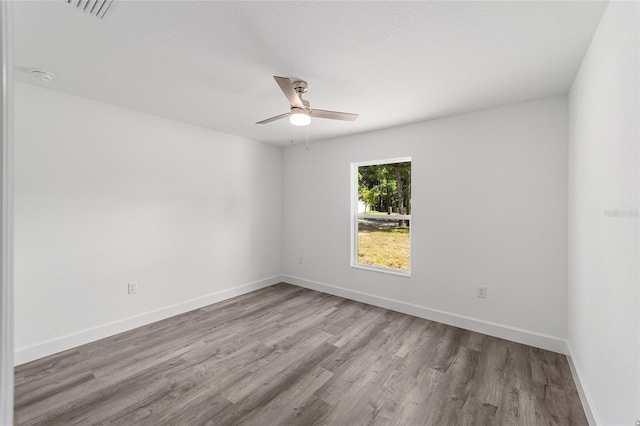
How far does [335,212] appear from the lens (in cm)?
438

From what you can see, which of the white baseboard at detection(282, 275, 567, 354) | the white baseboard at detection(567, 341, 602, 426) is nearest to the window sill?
the white baseboard at detection(282, 275, 567, 354)

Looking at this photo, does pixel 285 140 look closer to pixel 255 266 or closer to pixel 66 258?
pixel 255 266

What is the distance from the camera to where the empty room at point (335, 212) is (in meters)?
1.59

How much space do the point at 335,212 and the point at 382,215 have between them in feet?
2.51

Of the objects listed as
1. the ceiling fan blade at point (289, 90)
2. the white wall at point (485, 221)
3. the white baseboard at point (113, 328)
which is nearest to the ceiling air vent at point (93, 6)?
the ceiling fan blade at point (289, 90)

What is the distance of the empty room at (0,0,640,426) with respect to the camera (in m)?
1.59

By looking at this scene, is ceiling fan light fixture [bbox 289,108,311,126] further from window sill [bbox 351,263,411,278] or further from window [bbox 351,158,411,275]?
window sill [bbox 351,263,411,278]

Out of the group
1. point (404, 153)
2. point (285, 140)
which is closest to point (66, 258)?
point (285, 140)

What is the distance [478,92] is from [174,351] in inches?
152

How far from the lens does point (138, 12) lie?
161 centimetres

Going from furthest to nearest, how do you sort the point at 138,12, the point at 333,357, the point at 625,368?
1. the point at 333,357
2. the point at 138,12
3. the point at 625,368

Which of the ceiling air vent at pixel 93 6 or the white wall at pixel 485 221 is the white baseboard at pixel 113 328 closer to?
the white wall at pixel 485 221

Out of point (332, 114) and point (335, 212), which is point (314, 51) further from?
point (335, 212)

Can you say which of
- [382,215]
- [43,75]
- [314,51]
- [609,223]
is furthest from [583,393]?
[43,75]
